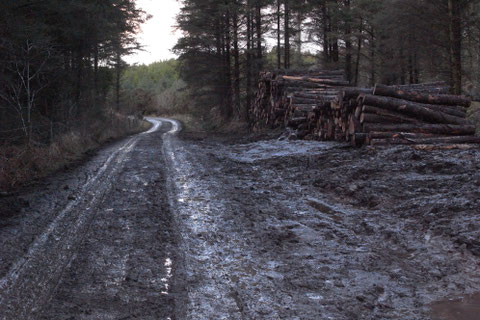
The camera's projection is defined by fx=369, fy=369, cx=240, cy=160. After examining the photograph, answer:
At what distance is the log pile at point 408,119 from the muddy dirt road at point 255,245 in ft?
3.73

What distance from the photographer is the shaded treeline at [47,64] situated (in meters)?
9.87

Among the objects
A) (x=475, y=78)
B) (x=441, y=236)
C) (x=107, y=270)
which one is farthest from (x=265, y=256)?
(x=475, y=78)

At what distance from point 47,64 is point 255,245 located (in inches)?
451

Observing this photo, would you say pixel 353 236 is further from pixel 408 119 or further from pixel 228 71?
pixel 228 71

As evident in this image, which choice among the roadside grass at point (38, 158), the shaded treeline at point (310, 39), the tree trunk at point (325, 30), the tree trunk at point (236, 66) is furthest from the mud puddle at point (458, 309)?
the tree trunk at point (236, 66)

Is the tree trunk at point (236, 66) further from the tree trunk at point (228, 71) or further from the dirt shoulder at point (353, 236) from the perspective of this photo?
the dirt shoulder at point (353, 236)

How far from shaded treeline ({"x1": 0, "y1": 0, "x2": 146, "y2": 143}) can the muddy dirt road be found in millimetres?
4546

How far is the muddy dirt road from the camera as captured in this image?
2887 millimetres

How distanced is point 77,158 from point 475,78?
2075 cm

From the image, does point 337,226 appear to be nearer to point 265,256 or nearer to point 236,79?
point 265,256

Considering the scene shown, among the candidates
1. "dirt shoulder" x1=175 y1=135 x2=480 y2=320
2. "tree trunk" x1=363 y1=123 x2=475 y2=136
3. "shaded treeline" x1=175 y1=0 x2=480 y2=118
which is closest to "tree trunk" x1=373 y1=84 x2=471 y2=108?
"tree trunk" x1=363 y1=123 x2=475 y2=136

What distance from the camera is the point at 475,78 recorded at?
67.3ft

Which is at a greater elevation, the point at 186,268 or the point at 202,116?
the point at 202,116

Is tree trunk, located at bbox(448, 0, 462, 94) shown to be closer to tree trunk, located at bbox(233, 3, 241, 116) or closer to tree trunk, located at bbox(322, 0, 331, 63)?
tree trunk, located at bbox(322, 0, 331, 63)
